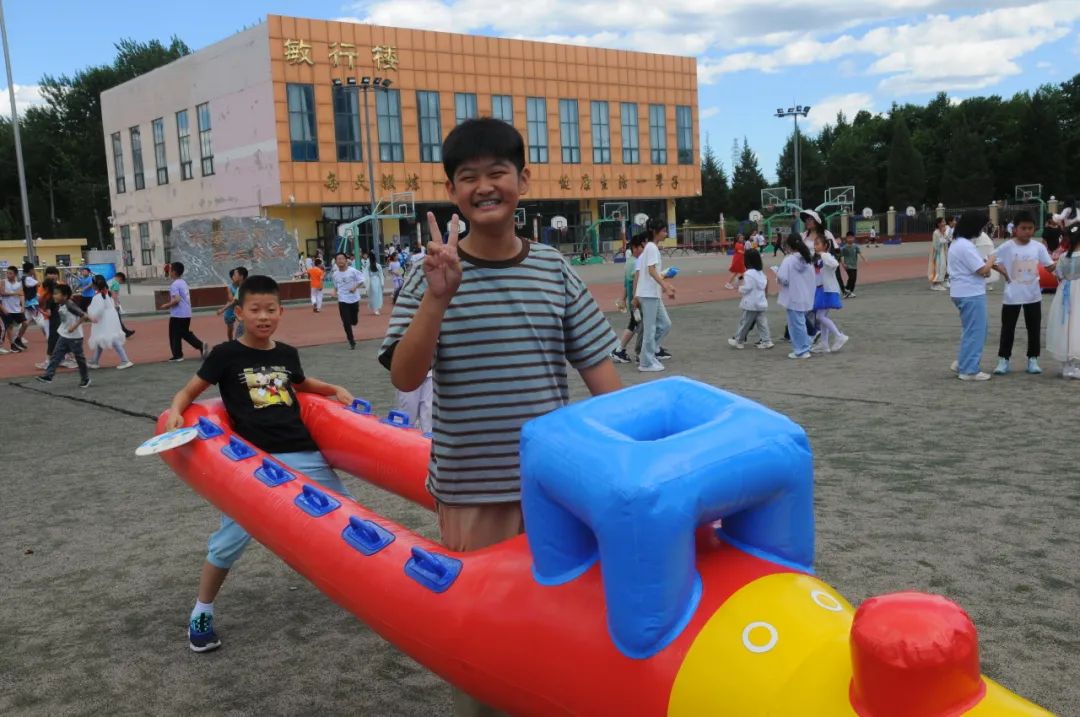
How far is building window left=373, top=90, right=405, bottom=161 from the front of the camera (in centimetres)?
4653

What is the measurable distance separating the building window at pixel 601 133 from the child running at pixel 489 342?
52933 mm

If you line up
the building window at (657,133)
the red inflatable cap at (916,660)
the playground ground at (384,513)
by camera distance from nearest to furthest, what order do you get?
the red inflatable cap at (916,660) → the playground ground at (384,513) → the building window at (657,133)

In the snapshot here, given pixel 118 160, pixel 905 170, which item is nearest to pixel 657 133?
pixel 905 170

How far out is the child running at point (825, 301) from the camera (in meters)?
11.4

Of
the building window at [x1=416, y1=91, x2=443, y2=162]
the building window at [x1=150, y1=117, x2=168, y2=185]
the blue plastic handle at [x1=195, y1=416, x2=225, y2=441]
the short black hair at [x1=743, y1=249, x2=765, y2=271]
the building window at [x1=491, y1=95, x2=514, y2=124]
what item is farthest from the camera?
the building window at [x1=150, y1=117, x2=168, y2=185]

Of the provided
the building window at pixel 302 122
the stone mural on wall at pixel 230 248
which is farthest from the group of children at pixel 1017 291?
the building window at pixel 302 122

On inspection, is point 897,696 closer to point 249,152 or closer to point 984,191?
point 249,152

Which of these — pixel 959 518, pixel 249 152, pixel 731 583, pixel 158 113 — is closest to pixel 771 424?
pixel 731 583

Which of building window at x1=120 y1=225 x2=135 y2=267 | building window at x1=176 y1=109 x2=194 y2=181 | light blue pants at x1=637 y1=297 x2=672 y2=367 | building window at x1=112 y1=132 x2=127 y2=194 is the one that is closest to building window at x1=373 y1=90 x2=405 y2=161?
building window at x1=176 y1=109 x2=194 y2=181

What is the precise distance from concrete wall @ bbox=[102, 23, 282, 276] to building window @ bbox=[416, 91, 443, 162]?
8.07m

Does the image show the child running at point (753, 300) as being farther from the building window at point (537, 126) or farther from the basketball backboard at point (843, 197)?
the basketball backboard at point (843, 197)

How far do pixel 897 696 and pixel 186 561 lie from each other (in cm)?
408

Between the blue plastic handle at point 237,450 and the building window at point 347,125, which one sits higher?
the building window at point 347,125

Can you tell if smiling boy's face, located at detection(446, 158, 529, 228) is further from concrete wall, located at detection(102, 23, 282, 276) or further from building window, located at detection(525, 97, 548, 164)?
building window, located at detection(525, 97, 548, 164)
